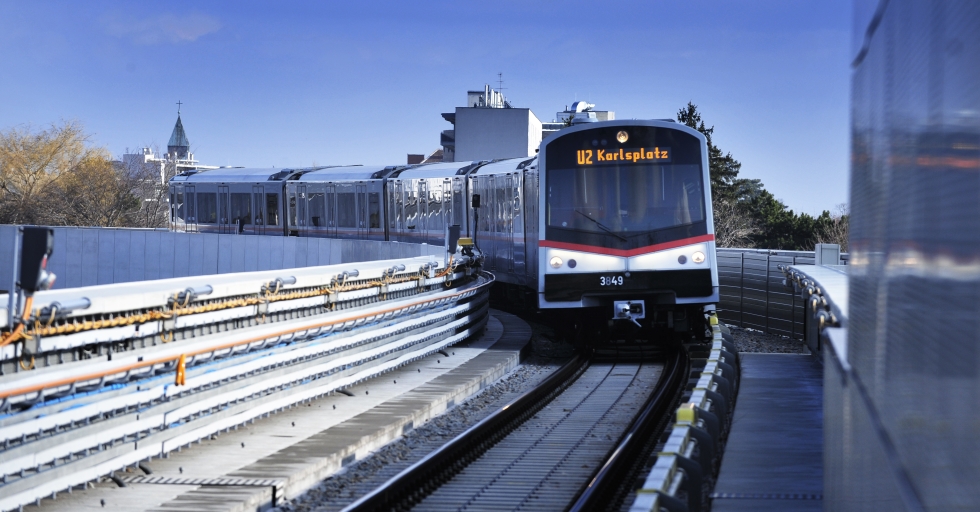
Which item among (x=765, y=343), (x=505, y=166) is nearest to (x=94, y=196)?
(x=505, y=166)

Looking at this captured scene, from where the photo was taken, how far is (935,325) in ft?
7.77

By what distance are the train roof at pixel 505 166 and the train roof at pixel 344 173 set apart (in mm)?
8407

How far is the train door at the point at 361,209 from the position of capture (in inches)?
1331

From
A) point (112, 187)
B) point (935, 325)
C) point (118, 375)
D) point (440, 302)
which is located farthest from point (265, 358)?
point (112, 187)

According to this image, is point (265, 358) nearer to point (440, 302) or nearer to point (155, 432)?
point (155, 432)

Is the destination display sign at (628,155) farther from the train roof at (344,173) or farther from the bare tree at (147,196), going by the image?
the bare tree at (147,196)

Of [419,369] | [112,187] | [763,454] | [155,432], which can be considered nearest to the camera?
[155,432]

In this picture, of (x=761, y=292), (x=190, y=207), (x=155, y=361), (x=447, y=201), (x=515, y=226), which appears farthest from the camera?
(x=190, y=207)

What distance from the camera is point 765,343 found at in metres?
22.8

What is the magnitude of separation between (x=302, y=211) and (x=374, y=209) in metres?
4.00

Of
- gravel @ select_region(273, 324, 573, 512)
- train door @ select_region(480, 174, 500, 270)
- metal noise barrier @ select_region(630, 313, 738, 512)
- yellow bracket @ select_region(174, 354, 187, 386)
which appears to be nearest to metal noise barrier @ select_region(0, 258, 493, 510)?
yellow bracket @ select_region(174, 354, 187, 386)

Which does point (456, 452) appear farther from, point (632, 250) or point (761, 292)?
point (761, 292)

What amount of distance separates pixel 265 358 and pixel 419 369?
202 inches

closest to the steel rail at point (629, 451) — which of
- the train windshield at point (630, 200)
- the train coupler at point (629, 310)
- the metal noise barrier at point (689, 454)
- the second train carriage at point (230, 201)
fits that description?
the metal noise barrier at point (689, 454)
